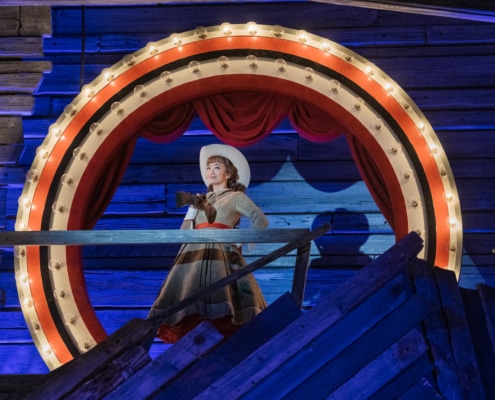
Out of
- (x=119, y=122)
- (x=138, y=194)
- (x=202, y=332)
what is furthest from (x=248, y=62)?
(x=202, y=332)

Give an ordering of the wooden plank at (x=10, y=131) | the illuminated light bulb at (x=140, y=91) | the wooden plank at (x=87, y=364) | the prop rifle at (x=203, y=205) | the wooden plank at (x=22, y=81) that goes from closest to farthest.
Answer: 1. the wooden plank at (x=87, y=364)
2. the prop rifle at (x=203, y=205)
3. the illuminated light bulb at (x=140, y=91)
4. the wooden plank at (x=22, y=81)
5. the wooden plank at (x=10, y=131)

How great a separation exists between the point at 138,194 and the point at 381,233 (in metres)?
1.76

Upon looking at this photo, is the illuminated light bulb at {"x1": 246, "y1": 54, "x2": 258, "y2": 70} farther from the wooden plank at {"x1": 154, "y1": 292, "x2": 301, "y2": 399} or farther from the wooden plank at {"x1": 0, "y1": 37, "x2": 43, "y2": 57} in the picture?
the wooden plank at {"x1": 154, "y1": 292, "x2": 301, "y2": 399}

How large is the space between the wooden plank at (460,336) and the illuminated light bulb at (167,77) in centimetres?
239

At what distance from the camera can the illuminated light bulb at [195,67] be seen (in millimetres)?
4617

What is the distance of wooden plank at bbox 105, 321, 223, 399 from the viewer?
→ 2.55 meters

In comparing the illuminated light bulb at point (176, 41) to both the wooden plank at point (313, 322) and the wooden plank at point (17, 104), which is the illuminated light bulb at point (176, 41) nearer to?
the wooden plank at point (17, 104)

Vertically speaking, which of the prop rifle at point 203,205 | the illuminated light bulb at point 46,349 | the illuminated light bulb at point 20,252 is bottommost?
the illuminated light bulb at point 46,349

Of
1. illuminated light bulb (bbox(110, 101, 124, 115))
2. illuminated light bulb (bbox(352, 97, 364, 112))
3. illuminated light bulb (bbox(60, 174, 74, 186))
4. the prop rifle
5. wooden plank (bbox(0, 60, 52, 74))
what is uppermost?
wooden plank (bbox(0, 60, 52, 74))

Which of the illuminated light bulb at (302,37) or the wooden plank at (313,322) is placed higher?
the illuminated light bulb at (302,37)

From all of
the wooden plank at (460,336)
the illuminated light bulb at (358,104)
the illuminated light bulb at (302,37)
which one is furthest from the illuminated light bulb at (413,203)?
the wooden plank at (460,336)

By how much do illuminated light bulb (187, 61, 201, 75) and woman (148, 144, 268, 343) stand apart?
540 millimetres

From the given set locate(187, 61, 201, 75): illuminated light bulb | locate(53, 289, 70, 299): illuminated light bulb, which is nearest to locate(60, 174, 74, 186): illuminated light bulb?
locate(53, 289, 70, 299): illuminated light bulb

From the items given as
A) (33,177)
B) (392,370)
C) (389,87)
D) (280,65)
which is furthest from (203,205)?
(392,370)
